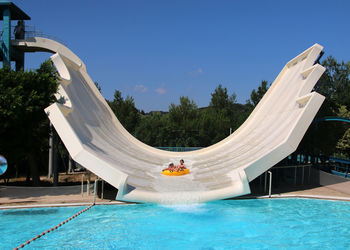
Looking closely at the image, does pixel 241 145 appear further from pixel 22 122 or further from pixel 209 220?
pixel 22 122

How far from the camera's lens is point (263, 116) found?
15.2 meters

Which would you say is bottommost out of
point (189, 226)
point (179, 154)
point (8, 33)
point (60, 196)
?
point (189, 226)

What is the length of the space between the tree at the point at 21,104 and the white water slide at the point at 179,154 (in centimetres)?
83

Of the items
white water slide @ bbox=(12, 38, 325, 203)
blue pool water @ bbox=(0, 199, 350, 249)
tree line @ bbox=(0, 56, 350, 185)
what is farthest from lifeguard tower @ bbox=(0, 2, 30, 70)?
blue pool water @ bbox=(0, 199, 350, 249)

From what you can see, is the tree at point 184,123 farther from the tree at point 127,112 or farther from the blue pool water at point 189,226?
the blue pool water at point 189,226

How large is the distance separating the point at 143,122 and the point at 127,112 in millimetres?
1825

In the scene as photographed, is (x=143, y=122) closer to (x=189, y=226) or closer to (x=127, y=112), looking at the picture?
(x=127, y=112)

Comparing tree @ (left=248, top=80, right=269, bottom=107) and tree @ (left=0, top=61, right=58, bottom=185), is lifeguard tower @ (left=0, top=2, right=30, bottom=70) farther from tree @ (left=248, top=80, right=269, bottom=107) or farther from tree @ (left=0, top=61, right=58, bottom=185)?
tree @ (left=248, top=80, right=269, bottom=107)

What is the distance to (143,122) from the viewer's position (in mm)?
30547

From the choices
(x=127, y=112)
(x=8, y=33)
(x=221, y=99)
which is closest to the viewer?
(x=8, y=33)

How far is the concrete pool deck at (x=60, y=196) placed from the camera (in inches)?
362

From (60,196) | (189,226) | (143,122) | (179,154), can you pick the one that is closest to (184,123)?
(143,122)

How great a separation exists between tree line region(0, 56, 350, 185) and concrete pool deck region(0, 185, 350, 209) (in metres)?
1.17

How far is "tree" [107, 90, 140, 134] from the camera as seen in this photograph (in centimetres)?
2914
